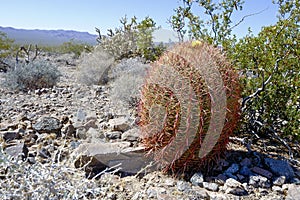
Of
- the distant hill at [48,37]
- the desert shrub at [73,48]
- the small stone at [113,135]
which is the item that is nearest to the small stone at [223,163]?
the small stone at [113,135]

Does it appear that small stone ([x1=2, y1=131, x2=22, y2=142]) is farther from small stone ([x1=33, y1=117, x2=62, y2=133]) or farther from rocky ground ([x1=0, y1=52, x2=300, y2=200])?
small stone ([x1=33, y1=117, x2=62, y2=133])

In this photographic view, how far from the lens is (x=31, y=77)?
8.06 m

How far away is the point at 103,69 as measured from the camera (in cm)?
956

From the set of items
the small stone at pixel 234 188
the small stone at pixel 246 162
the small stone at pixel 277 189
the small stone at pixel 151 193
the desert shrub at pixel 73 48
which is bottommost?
the small stone at pixel 151 193

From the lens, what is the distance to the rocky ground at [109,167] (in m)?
2.21

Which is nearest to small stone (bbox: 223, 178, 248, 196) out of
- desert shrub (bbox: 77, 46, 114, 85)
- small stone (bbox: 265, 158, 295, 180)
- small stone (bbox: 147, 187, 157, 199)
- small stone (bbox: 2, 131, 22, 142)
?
small stone (bbox: 265, 158, 295, 180)

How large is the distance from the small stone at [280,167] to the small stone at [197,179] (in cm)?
78

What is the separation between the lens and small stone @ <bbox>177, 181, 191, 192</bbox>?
294 centimetres

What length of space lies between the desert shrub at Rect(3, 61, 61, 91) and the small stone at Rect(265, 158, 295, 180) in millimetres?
6274

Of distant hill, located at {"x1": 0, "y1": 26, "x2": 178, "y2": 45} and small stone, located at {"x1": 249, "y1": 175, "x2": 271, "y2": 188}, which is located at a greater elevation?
distant hill, located at {"x1": 0, "y1": 26, "x2": 178, "y2": 45}

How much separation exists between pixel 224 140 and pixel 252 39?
1.64 m

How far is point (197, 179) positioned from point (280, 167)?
910 mm

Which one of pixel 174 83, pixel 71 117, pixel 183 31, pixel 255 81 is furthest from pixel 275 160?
pixel 183 31

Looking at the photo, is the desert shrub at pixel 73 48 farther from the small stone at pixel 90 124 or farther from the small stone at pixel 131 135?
the small stone at pixel 131 135
